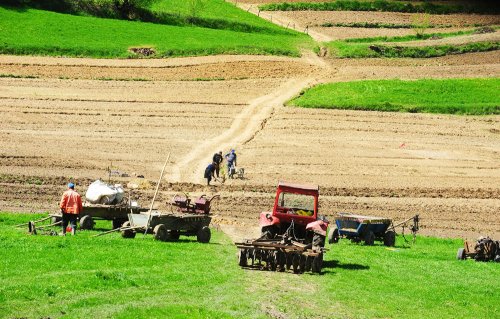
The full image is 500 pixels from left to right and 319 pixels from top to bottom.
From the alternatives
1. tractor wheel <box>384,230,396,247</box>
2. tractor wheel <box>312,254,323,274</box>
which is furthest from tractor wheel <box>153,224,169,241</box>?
tractor wheel <box>384,230,396,247</box>

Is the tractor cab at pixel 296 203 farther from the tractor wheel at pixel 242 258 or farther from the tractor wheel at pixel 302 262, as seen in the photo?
the tractor wheel at pixel 242 258

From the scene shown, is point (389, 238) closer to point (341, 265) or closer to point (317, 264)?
point (341, 265)

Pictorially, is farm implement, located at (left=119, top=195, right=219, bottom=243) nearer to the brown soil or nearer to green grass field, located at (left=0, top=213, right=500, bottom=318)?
green grass field, located at (left=0, top=213, right=500, bottom=318)

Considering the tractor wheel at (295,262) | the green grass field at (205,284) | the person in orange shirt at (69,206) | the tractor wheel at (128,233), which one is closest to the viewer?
the green grass field at (205,284)

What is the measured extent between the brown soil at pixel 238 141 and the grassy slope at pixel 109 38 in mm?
3147

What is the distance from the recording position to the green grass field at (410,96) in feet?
A: 214

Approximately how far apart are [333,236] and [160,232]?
21.8 ft

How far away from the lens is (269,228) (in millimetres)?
25828

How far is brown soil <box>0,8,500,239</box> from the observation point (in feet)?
138

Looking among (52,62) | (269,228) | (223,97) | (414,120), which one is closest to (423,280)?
(269,228)

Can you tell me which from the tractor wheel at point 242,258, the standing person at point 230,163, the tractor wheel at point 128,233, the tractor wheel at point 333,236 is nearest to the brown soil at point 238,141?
the standing person at point 230,163

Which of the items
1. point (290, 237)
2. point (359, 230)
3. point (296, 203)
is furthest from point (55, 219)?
point (359, 230)

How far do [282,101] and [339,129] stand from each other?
8.85 m

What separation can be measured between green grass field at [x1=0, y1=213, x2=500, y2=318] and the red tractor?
47cm
